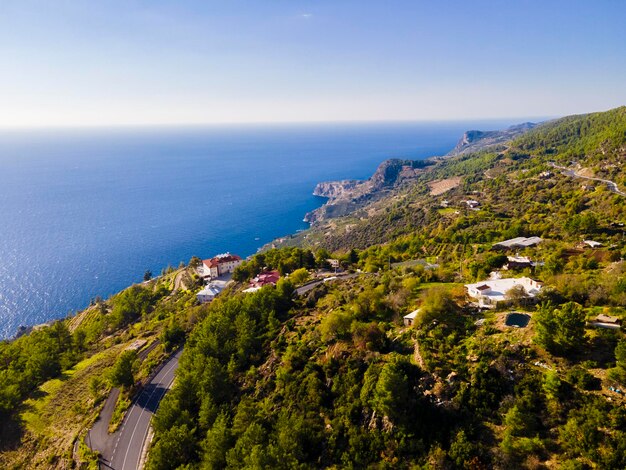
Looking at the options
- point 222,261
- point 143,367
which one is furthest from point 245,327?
point 222,261

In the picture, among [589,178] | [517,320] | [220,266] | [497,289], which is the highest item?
[589,178]

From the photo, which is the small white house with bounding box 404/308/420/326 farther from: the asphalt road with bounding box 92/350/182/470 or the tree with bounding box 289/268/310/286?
the tree with bounding box 289/268/310/286

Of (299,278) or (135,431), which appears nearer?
(135,431)

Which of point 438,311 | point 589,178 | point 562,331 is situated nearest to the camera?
point 562,331

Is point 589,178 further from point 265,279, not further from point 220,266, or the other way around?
point 220,266

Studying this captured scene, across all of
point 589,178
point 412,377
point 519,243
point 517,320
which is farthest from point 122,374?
point 589,178

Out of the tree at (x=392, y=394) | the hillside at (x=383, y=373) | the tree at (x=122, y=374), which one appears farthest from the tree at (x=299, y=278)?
the tree at (x=392, y=394)

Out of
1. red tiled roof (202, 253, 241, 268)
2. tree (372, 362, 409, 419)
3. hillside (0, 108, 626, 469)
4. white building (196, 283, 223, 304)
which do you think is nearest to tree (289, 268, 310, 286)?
hillside (0, 108, 626, 469)

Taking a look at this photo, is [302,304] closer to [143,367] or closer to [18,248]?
[143,367]
